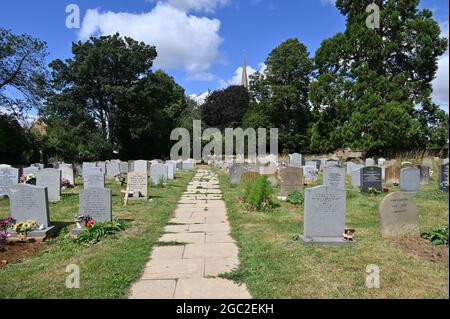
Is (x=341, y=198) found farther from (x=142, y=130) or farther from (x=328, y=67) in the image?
(x=142, y=130)

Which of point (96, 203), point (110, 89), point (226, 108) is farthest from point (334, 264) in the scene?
point (226, 108)

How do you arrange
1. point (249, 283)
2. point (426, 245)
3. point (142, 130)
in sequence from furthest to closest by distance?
point (142, 130), point (426, 245), point (249, 283)

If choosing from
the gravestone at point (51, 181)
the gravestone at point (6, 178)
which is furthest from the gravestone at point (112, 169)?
the gravestone at point (51, 181)

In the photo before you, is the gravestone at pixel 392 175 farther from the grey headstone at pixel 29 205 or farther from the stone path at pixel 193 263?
the grey headstone at pixel 29 205

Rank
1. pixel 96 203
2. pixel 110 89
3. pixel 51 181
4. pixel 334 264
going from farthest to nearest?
pixel 110 89
pixel 51 181
pixel 96 203
pixel 334 264

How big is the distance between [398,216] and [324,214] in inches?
59.7

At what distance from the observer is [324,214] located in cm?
732

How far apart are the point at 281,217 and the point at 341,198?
2837 mm

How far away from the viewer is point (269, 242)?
7.31 metres

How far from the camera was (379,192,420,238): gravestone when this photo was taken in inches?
296

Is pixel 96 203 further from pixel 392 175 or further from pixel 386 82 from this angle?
pixel 386 82

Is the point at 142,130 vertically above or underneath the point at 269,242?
above

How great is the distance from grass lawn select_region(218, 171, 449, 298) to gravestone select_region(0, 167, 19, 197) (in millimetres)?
8897
